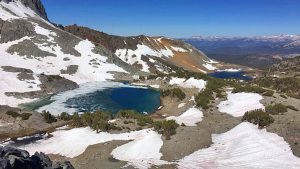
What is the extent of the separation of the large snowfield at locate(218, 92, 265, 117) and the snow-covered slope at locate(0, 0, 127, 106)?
45.4m

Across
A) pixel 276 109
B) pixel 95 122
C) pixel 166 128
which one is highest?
pixel 276 109

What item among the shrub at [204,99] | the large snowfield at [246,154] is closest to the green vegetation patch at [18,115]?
the shrub at [204,99]

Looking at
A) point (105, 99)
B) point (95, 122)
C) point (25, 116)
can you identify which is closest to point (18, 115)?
point (25, 116)

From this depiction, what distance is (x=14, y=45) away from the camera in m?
120

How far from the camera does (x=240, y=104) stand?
54531 millimetres

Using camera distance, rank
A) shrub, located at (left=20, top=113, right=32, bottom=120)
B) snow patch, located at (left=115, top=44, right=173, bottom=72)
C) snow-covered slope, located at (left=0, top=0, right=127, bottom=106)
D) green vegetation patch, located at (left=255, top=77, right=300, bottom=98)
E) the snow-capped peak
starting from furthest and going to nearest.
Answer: snow patch, located at (left=115, top=44, right=173, bottom=72)
the snow-capped peak
snow-covered slope, located at (left=0, top=0, right=127, bottom=106)
green vegetation patch, located at (left=255, top=77, right=300, bottom=98)
shrub, located at (left=20, top=113, right=32, bottom=120)

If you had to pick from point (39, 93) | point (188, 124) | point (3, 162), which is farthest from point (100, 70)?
point (3, 162)

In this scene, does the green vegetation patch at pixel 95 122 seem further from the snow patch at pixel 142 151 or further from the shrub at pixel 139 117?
the snow patch at pixel 142 151

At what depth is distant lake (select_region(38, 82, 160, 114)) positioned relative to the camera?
7375cm

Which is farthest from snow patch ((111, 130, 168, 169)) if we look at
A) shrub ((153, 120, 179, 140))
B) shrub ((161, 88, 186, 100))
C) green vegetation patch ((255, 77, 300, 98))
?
green vegetation patch ((255, 77, 300, 98))

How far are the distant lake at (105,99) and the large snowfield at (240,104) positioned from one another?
57.8 feet

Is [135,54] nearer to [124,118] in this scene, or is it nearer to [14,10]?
[14,10]

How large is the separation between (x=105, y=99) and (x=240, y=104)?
38437mm

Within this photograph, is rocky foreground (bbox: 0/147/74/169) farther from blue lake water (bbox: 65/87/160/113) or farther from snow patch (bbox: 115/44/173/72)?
snow patch (bbox: 115/44/173/72)
